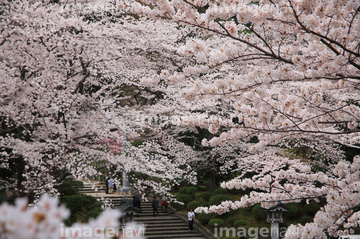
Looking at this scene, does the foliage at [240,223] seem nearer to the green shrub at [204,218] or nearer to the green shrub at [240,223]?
the green shrub at [240,223]

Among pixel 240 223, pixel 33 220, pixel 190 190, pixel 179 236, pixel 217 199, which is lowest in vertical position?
pixel 179 236

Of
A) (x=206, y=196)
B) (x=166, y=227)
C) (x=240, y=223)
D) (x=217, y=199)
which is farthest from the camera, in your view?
(x=206, y=196)

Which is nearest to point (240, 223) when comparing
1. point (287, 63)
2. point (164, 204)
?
point (164, 204)

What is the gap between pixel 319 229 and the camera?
141 inches

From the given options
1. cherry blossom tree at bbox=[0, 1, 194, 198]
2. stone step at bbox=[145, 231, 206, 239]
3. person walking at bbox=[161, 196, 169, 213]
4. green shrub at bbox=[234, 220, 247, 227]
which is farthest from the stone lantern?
person walking at bbox=[161, 196, 169, 213]

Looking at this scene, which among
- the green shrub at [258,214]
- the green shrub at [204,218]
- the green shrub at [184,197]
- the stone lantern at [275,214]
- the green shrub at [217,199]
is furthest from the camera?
the green shrub at [184,197]

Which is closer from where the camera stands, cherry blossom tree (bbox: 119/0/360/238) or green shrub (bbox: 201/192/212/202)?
cherry blossom tree (bbox: 119/0/360/238)

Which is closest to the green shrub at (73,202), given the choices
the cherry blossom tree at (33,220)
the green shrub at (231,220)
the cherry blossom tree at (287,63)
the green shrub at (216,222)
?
the green shrub at (216,222)

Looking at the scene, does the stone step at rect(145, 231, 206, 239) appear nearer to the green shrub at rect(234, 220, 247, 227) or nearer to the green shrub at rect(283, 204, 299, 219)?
the green shrub at rect(234, 220, 247, 227)

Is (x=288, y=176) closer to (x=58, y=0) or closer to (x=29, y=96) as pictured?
(x=29, y=96)

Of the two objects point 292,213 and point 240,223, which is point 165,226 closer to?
point 240,223

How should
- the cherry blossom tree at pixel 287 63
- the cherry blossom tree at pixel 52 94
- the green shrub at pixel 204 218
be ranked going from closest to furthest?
the cherry blossom tree at pixel 287 63, the cherry blossom tree at pixel 52 94, the green shrub at pixel 204 218

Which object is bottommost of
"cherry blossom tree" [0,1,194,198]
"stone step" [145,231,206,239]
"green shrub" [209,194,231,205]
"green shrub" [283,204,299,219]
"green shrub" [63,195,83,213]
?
"stone step" [145,231,206,239]

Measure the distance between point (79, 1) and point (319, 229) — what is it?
9.53 metres
